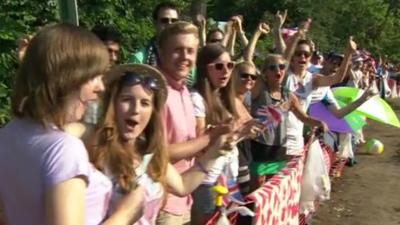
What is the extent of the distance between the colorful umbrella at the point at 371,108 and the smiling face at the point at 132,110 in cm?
567

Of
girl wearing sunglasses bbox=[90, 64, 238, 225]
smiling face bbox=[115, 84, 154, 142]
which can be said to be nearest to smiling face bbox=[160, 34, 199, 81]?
girl wearing sunglasses bbox=[90, 64, 238, 225]

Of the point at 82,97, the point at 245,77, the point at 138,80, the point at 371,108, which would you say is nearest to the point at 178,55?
the point at 138,80

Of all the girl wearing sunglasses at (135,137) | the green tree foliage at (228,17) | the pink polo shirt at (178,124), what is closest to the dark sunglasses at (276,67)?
the pink polo shirt at (178,124)

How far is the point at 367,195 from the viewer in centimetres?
855

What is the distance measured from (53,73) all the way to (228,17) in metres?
26.9

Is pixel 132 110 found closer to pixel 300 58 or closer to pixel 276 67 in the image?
pixel 276 67

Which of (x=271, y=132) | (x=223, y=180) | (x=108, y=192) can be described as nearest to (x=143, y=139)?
(x=108, y=192)

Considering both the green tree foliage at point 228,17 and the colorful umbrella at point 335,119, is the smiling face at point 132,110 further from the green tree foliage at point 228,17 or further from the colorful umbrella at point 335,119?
the colorful umbrella at point 335,119

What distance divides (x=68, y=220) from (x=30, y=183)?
6.5 inches

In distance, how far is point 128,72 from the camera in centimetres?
279

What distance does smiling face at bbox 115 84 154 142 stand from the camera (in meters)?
2.69

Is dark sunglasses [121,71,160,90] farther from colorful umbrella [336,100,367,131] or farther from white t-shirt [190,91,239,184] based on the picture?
colorful umbrella [336,100,367,131]

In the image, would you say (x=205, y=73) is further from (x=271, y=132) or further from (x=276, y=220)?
(x=271, y=132)

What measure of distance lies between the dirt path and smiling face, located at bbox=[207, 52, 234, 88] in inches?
131
